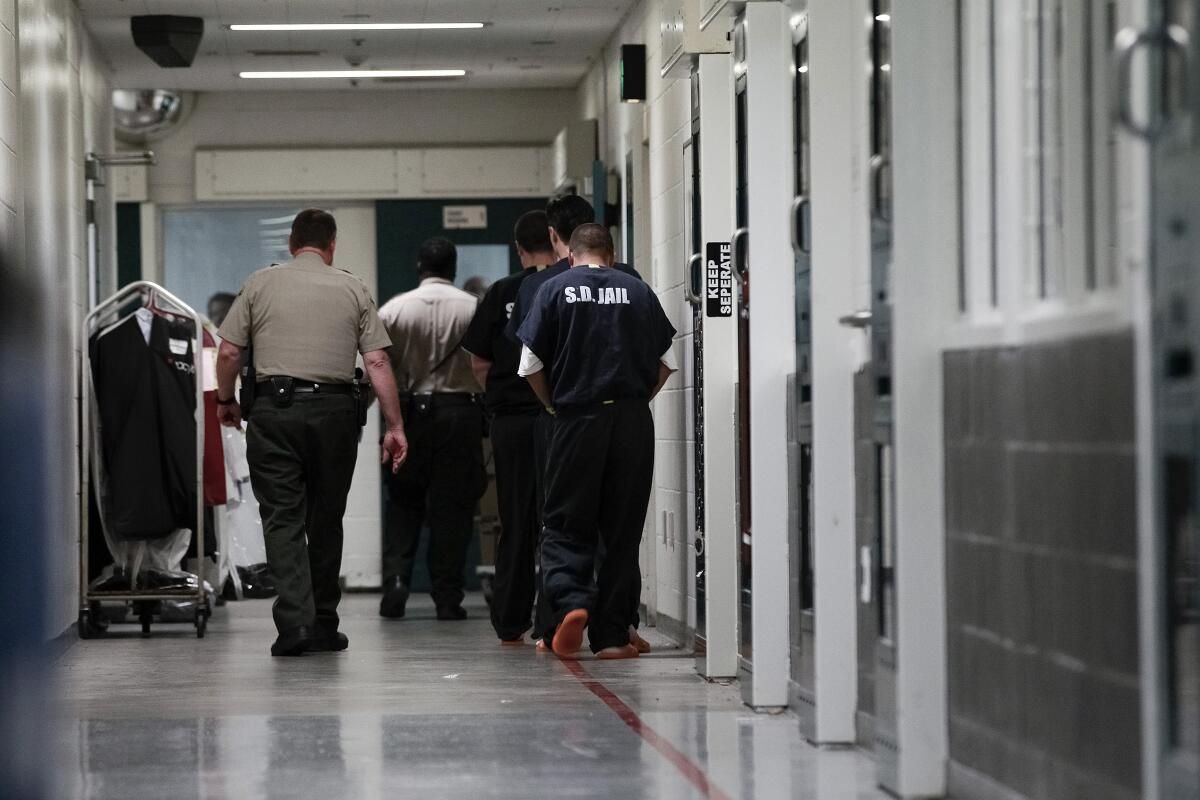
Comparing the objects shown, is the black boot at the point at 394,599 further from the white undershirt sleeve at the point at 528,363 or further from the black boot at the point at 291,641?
the white undershirt sleeve at the point at 528,363

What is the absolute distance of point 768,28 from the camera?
5.04 meters

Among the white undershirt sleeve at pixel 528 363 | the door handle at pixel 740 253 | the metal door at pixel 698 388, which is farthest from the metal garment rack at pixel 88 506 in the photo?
the door handle at pixel 740 253

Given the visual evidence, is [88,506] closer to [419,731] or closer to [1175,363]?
[419,731]

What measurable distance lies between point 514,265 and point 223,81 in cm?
199

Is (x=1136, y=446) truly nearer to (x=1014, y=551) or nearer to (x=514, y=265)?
(x=1014, y=551)

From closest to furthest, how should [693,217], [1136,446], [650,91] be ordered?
[1136,446]
[693,217]
[650,91]

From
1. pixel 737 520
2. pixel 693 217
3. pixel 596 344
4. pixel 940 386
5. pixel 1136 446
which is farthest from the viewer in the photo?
pixel 693 217

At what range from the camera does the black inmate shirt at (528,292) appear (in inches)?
260

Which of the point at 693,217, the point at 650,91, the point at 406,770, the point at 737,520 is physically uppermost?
the point at 650,91

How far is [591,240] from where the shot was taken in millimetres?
6328

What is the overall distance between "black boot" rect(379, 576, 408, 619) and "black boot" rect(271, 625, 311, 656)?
1920mm

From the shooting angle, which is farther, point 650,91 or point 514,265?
point 514,265

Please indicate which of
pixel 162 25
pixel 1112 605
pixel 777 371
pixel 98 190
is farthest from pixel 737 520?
pixel 98 190

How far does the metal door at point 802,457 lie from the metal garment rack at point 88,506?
3217 millimetres
